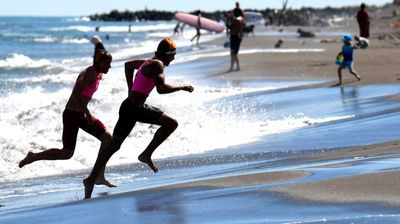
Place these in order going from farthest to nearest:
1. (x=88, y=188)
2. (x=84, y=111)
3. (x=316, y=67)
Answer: (x=316, y=67) → (x=84, y=111) → (x=88, y=188)

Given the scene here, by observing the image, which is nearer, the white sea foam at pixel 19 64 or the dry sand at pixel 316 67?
→ the dry sand at pixel 316 67

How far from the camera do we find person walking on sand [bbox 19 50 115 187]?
8375 mm

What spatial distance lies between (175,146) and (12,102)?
910 centimetres

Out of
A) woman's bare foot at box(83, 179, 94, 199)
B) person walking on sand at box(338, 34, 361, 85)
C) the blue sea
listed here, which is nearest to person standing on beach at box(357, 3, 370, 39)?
the blue sea

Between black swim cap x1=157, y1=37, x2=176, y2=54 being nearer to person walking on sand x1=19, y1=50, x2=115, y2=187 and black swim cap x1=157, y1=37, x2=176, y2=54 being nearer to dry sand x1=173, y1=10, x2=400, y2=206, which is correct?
person walking on sand x1=19, y1=50, x2=115, y2=187

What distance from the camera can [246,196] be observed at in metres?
6.70

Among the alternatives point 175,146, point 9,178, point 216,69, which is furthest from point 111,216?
point 216,69

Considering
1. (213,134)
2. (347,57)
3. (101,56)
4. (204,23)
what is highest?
(101,56)

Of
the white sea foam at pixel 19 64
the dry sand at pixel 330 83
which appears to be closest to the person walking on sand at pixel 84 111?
the dry sand at pixel 330 83

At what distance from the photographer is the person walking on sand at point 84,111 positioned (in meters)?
8.38

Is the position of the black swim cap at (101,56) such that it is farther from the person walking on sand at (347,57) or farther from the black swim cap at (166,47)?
the person walking on sand at (347,57)

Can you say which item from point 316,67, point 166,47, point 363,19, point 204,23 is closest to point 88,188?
point 166,47

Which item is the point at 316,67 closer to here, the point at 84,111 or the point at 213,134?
the point at 213,134

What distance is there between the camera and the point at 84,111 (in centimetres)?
849
